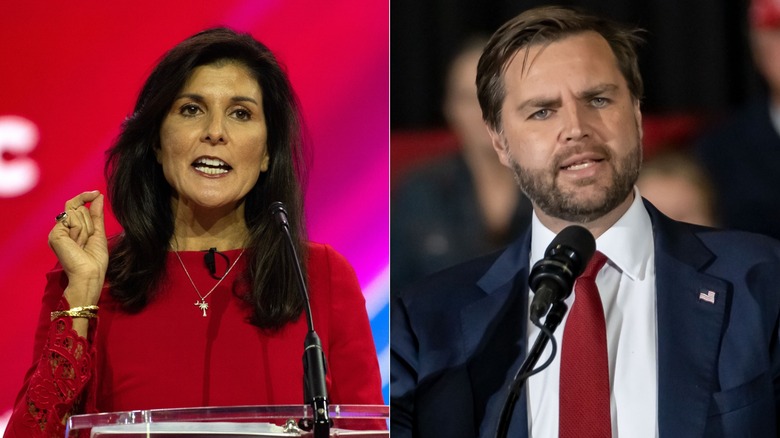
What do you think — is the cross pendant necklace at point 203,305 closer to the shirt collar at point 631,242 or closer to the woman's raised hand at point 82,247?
the woman's raised hand at point 82,247

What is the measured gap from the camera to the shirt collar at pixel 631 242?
250cm

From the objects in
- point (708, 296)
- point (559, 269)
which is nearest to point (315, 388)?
point (559, 269)

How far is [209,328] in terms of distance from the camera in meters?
3.36

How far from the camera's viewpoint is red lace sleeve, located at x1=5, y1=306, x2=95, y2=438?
3.08m

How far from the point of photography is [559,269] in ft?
7.04

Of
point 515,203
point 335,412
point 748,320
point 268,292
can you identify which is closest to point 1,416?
point 268,292

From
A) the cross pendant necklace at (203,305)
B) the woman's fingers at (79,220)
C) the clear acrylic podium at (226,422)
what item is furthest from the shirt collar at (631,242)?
the woman's fingers at (79,220)

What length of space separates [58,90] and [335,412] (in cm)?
195

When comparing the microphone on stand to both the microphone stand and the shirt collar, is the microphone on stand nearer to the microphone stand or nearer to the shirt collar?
the microphone stand

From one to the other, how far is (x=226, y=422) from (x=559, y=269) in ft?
2.58

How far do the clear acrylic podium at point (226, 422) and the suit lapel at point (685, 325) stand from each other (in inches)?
24.0

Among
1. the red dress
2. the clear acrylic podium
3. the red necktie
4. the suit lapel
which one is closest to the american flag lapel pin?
the suit lapel

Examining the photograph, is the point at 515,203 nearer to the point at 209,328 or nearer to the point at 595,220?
the point at 595,220

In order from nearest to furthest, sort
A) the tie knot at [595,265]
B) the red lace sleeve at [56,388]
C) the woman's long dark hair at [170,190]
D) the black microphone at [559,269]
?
1. the black microphone at [559,269]
2. the tie knot at [595,265]
3. the red lace sleeve at [56,388]
4. the woman's long dark hair at [170,190]
